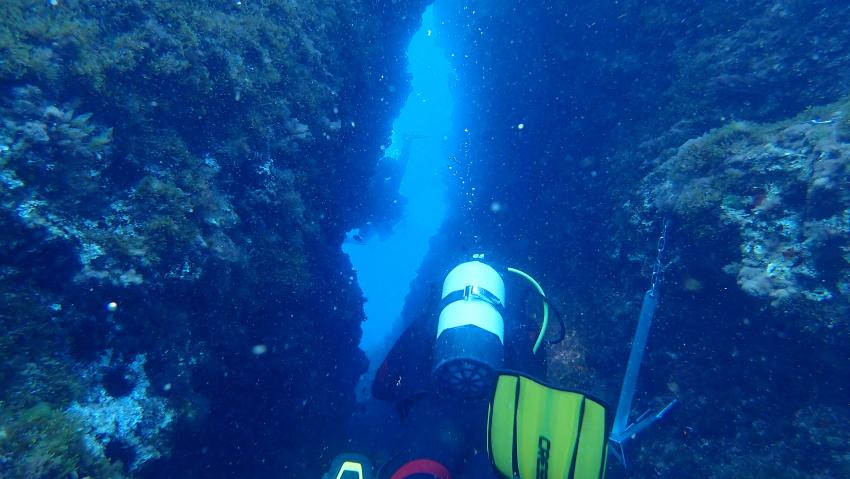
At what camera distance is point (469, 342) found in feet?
15.5

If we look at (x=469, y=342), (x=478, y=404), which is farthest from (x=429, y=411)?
(x=469, y=342)

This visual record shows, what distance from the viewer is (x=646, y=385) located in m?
5.96

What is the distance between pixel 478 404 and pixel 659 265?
10.8ft

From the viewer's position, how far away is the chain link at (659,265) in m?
5.40

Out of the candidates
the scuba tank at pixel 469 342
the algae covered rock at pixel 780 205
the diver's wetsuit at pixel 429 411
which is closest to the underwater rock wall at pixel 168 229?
the diver's wetsuit at pixel 429 411

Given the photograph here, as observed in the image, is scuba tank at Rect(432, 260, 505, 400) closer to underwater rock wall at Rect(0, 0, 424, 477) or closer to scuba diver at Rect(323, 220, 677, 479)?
scuba diver at Rect(323, 220, 677, 479)

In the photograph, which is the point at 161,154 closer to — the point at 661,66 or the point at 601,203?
the point at 601,203

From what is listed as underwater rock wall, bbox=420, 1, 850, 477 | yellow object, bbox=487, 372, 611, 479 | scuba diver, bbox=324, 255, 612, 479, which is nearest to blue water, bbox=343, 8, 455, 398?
underwater rock wall, bbox=420, 1, 850, 477

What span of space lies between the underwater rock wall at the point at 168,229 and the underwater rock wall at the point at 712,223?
5456 millimetres

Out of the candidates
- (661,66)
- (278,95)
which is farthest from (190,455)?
(661,66)

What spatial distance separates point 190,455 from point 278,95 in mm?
5062

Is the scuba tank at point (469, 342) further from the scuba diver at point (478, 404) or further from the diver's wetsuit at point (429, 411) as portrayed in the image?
the diver's wetsuit at point (429, 411)

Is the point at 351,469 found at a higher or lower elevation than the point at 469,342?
lower

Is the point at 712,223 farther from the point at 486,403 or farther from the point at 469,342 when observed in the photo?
the point at 486,403
